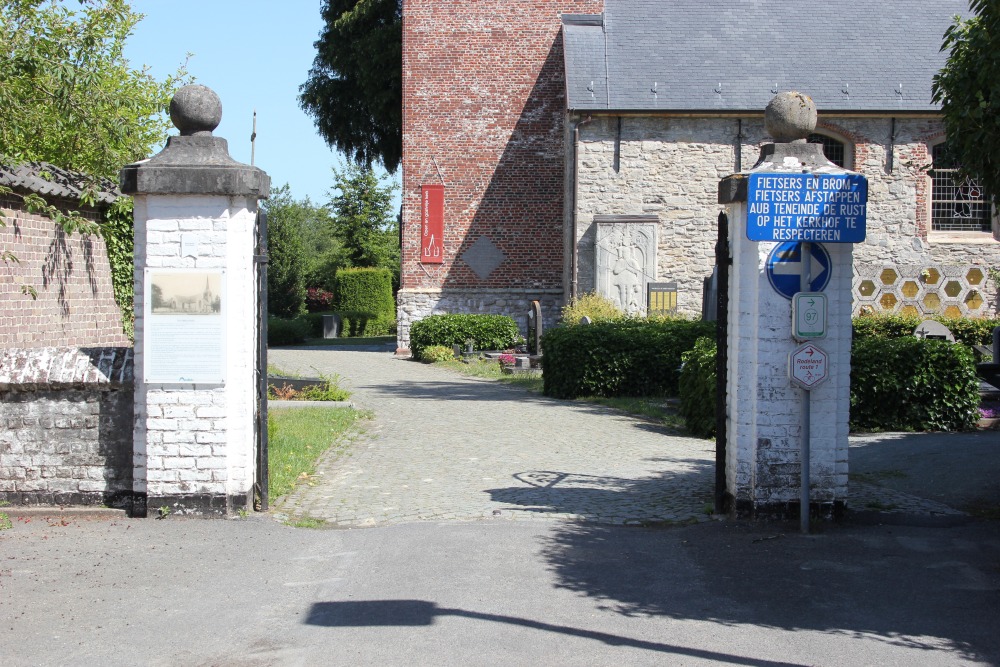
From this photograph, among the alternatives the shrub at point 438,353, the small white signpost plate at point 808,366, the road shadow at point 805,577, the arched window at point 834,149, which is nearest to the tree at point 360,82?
the shrub at point 438,353

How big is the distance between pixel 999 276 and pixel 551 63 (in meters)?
13.2

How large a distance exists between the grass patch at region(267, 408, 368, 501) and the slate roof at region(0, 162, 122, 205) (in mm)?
3447

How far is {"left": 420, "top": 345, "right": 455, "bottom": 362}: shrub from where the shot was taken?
24078 millimetres

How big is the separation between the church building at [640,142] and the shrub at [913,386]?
1219 cm

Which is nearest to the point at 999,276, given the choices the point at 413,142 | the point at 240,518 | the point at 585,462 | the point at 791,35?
the point at 791,35

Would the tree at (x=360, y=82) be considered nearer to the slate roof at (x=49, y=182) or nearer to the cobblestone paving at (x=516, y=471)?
the cobblestone paving at (x=516, y=471)

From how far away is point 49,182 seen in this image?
36.4 ft

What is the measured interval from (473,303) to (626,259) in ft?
16.7

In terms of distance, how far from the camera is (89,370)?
24.3 feet

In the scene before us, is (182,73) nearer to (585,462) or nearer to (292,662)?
(585,462)

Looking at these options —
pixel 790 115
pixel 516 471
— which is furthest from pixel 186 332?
pixel 790 115

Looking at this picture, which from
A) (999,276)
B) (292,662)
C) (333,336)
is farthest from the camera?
(333,336)

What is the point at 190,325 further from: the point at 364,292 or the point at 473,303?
the point at 364,292

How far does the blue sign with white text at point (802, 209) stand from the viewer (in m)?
7.11
